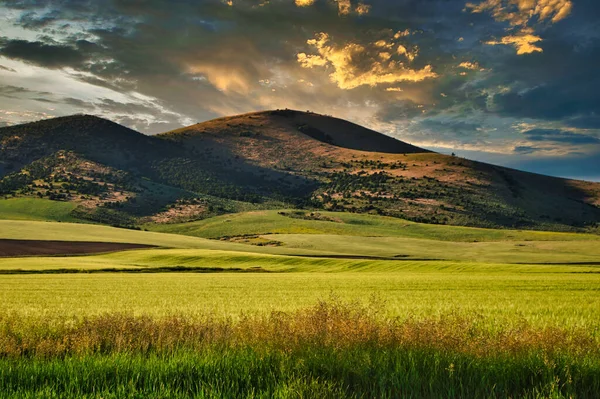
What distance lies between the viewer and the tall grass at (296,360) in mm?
7180

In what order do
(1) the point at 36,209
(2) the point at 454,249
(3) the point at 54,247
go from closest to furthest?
(3) the point at 54,247 < (2) the point at 454,249 < (1) the point at 36,209

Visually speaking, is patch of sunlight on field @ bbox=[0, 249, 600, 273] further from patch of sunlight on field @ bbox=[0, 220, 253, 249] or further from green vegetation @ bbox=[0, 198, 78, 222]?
green vegetation @ bbox=[0, 198, 78, 222]

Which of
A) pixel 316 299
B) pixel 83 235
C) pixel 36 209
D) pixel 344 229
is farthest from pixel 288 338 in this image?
pixel 36 209

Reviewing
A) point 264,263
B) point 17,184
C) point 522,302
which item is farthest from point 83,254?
point 17,184

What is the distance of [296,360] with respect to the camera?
27.2ft

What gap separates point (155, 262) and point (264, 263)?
17204 mm

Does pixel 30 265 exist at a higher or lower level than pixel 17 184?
lower

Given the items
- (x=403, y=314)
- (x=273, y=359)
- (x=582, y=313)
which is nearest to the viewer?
(x=273, y=359)

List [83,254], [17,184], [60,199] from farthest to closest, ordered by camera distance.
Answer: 1. [17,184]
2. [60,199]
3. [83,254]

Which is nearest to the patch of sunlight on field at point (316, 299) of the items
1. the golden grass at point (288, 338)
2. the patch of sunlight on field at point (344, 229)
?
the golden grass at point (288, 338)

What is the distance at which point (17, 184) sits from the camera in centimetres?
19862

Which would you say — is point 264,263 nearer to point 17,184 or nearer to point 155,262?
point 155,262

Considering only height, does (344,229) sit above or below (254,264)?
above

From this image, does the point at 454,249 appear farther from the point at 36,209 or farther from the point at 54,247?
the point at 36,209
